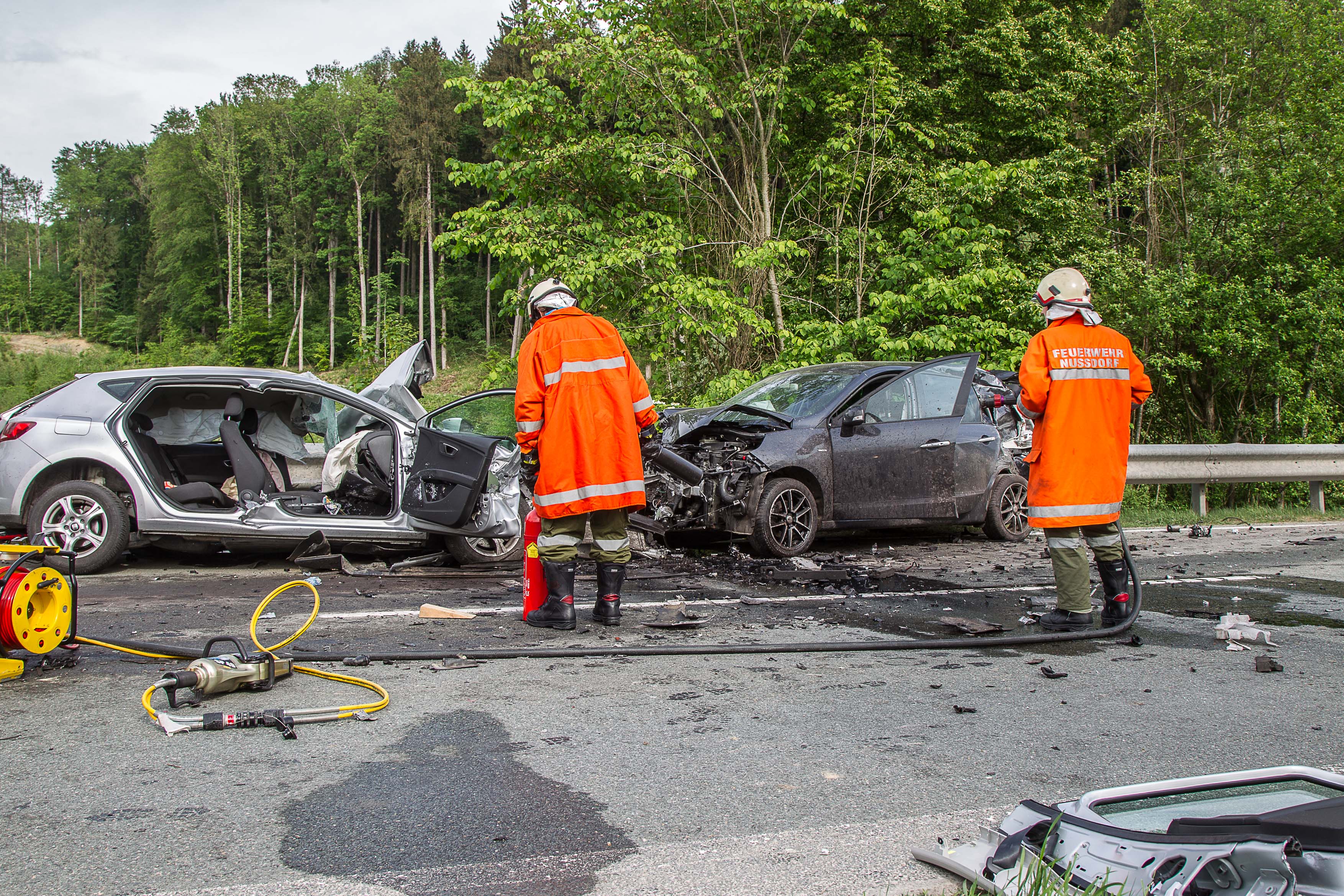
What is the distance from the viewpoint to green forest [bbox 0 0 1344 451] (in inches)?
497

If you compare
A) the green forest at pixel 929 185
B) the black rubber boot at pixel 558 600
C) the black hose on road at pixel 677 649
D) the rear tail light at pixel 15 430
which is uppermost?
the green forest at pixel 929 185

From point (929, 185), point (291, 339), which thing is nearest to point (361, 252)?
point (291, 339)

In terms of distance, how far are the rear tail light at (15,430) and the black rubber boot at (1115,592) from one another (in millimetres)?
7725

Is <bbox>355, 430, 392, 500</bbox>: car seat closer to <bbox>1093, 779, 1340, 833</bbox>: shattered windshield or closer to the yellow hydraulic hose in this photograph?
the yellow hydraulic hose

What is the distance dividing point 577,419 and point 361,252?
56041 millimetres

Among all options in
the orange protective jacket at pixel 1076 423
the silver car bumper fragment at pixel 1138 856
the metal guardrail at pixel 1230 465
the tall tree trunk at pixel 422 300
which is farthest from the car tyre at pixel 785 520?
the tall tree trunk at pixel 422 300

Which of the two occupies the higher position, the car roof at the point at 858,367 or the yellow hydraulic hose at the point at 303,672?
the car roof at the point at 858,367

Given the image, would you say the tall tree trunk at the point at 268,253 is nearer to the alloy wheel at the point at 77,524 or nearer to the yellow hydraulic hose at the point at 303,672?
the alloy wheel at the point at 77,524

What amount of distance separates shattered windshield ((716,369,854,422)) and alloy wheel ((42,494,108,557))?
5275 mm

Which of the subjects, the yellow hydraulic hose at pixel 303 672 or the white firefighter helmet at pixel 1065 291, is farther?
the white firefighter helmet at pixel 1065 291

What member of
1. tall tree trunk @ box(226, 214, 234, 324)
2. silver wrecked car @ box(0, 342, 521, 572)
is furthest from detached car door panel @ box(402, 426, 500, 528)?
tall tree trunk @ box(226, 214, 234, 324)

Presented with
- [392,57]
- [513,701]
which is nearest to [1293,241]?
[513,701]

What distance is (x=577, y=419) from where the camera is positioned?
17.0ft

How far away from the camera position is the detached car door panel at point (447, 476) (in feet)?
23.0
